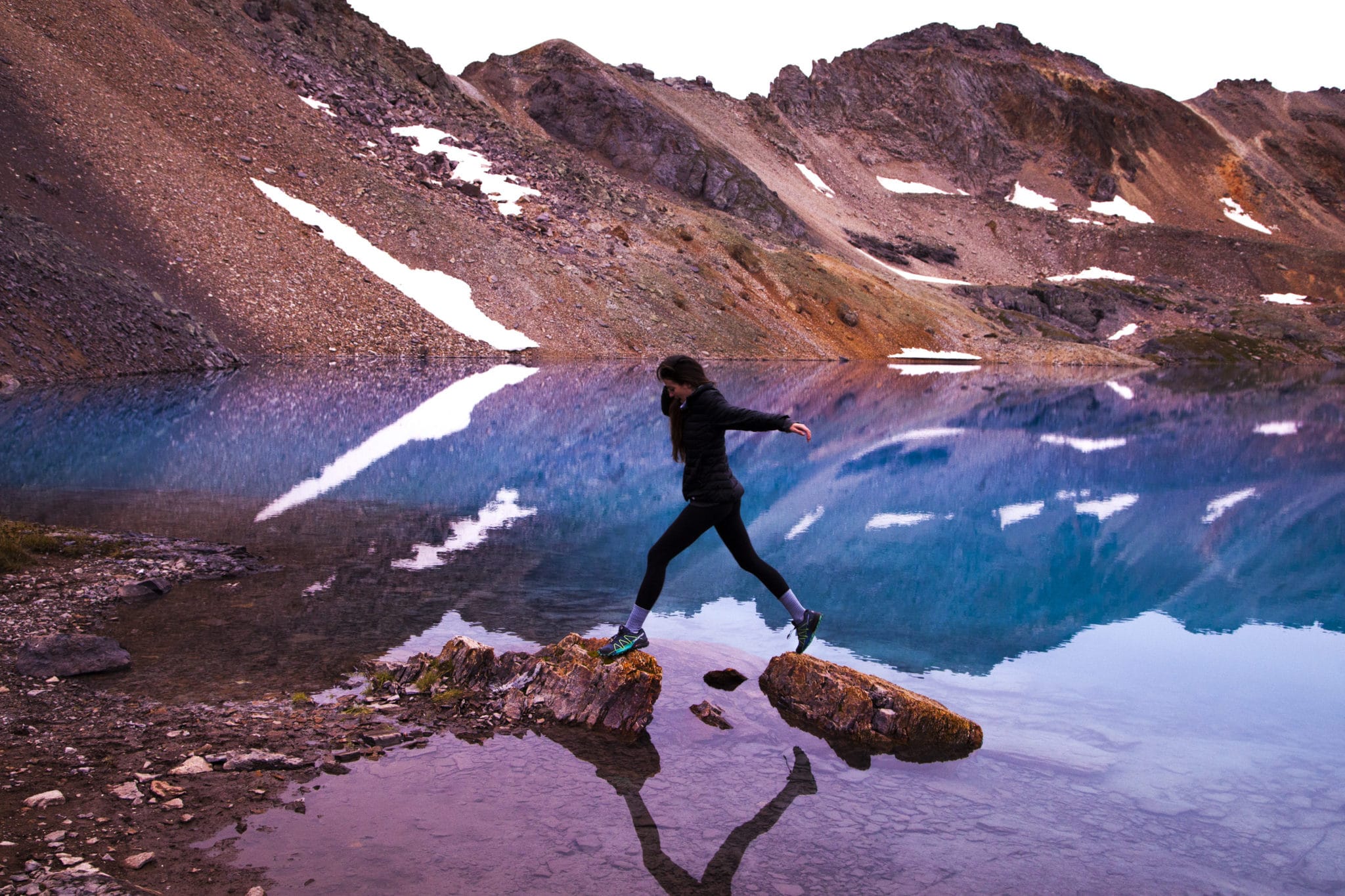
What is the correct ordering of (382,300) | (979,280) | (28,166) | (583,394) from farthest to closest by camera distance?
1. (979,280)
2. (382,300)
3. (28,166)
4. (583,394)

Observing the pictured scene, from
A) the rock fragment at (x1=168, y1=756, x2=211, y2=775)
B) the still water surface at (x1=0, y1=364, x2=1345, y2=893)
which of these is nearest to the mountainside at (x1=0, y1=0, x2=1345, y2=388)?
the still water surface at (x1=0, y1=364, x2=1345, y2=893)

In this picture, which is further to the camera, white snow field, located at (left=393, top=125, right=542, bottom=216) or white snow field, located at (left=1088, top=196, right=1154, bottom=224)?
white snow field, located at (left=1088, top=196, right=1154, bottom=224)

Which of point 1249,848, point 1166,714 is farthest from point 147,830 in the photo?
point 1166,714

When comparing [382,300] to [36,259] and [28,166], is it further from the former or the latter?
[36,259]

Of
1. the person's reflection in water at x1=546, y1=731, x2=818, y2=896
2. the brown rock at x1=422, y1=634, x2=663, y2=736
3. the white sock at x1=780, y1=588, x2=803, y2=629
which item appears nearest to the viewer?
the person's reflection in water at x1=546, y1=731, x2=818, y2=896

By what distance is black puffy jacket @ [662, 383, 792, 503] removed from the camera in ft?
26.1

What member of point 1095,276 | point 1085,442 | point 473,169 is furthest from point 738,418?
point 1095,276

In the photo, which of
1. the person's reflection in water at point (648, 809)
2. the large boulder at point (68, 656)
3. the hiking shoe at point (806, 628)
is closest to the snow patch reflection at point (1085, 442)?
the hiking shoe at point (806, 628)

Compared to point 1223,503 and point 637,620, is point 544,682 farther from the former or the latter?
point 1223,503

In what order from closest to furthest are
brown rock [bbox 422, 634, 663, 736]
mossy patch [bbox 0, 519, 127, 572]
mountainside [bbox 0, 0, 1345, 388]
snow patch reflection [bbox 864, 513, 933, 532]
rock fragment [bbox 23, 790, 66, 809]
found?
rock fragment [bbox 23, 790, 66, 809] < brown rock [bbox 422, 634, 663, 736] < mossy patch [bbox 0, 519, 127, 572] < snow patch reflection [bbox 864, 513, 933, 532] < mountainside [bbox 0, 0, 1345, 388]

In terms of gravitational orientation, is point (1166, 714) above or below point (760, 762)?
above

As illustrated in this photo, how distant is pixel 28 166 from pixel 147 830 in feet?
155

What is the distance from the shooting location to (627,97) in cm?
10844

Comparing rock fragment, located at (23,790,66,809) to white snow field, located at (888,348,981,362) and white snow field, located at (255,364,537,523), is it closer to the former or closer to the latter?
white snow field, located at (255,364,537,523)
